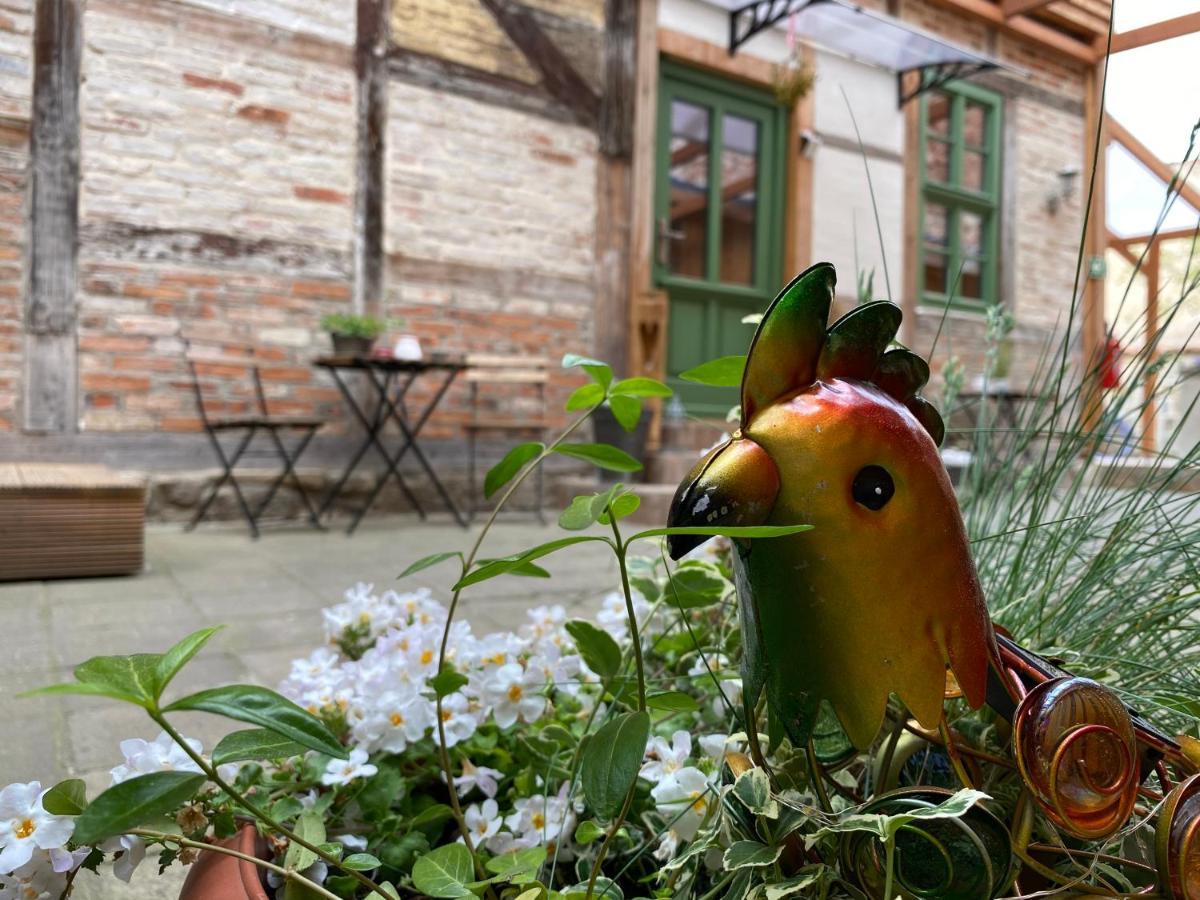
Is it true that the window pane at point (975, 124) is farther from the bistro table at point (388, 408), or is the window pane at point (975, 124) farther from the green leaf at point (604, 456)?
the green leaf at point (604, 456)

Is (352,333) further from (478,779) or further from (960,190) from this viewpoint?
(960,190)

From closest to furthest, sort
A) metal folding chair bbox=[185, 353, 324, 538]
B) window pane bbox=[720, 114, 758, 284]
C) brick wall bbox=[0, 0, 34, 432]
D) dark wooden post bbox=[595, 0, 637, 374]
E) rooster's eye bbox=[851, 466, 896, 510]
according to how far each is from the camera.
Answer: rooster's eye bbox=[851, 466, 896, 510]
brick wall bbox=[0, 0, 34, 432]
metal folding chair bbox=[185, 353, 324, 538]
dark wooden post bbox=[595, 0, 637, 374]
window pane bbox=[720, 114, 758, 284]

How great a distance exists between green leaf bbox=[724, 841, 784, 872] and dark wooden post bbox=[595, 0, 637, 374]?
15.9ft

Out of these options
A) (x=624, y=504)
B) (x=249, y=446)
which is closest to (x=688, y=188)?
(x=249, y=446)

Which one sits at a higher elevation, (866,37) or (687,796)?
(866,37)

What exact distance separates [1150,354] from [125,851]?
39.3 inches

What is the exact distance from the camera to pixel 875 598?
0.48 meters

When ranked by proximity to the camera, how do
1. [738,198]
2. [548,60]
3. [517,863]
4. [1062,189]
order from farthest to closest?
[1062,189], [738,198], [548,60], [517,863]

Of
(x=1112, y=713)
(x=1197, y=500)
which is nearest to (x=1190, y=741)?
(x=1112, y=713)

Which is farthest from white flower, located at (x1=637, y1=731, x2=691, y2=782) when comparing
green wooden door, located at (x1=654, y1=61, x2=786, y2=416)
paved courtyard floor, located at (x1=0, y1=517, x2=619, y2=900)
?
green wooden door, located at (x1=654, y1=61, x2=786, y2=416)

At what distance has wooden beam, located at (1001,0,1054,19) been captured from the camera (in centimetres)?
712

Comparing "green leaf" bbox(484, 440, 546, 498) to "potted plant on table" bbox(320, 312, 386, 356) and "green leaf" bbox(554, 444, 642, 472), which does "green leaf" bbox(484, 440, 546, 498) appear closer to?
"green leaf" bbox(554, 444, 642, 472)

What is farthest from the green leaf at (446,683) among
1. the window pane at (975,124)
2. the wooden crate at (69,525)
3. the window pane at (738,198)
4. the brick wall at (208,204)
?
the window pane at (975,124)

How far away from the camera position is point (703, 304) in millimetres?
6039
